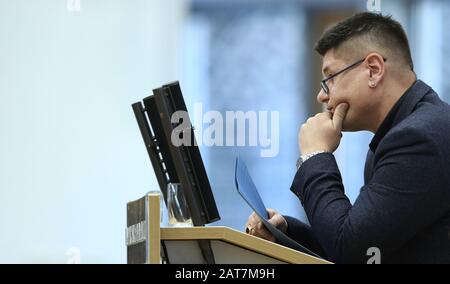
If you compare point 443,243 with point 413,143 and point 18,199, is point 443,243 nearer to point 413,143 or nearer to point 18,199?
point 413,143

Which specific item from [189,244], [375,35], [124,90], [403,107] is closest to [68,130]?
[124,90]

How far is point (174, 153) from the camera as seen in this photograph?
1.66 m

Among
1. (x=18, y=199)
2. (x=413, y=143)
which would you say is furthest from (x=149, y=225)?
(x=18, y=199)

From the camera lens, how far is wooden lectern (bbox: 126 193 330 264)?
1.50m

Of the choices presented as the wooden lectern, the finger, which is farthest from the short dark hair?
the wooden lectern

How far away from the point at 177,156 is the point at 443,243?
51 centimetres

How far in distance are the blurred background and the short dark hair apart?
1876 mm

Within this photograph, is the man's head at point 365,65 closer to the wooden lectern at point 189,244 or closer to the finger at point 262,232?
the finger at point 262,232

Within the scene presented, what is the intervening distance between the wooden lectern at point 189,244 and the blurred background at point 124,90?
2000 millimetres

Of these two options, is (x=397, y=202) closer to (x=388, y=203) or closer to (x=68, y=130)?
(x=388, y=203)

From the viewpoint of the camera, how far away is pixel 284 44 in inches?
167

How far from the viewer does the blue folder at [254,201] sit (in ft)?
5.59

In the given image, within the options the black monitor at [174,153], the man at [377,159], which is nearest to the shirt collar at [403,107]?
the man at [377,159]

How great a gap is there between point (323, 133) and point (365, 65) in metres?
0.17
